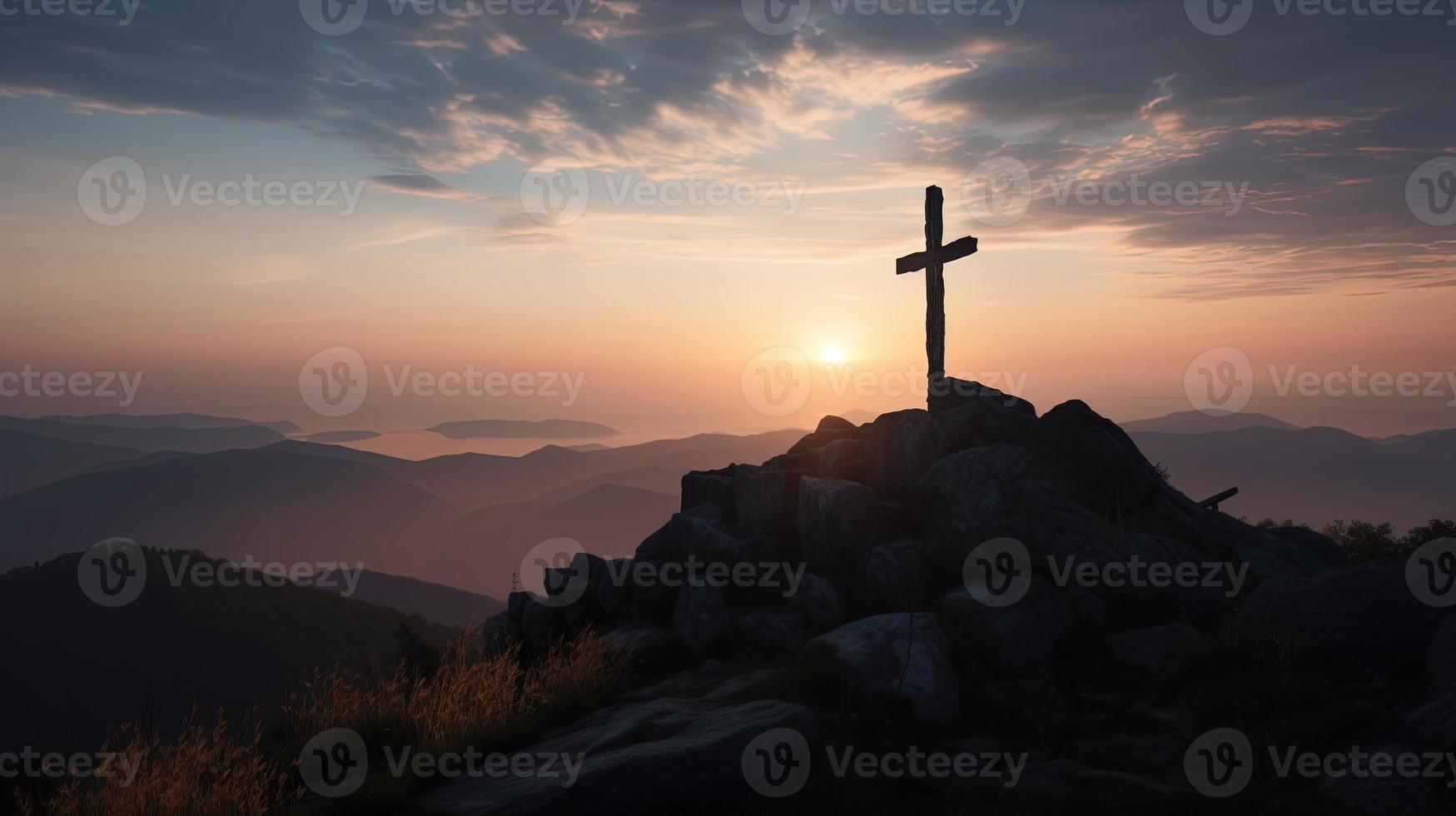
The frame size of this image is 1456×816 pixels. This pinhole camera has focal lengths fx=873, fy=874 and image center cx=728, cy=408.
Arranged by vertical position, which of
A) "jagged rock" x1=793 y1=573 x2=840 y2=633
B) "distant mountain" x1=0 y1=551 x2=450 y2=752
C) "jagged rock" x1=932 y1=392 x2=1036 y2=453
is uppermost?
"jagged rock" x1=932 y1=392 x2=1036 y2=453

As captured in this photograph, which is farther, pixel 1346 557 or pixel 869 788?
pixel 1346 557

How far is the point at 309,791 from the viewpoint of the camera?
1094 centimetres

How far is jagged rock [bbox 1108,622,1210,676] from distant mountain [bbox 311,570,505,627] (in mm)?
155028

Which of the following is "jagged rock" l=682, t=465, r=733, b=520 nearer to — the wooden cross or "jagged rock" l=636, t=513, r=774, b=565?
"jagged rock" l=636, t=513, r=774, b=565

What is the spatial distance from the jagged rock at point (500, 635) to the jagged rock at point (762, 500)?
553 cm

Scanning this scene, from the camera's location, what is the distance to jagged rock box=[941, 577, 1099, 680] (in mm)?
13859

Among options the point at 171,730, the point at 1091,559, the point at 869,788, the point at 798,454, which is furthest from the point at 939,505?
the point at 171,730

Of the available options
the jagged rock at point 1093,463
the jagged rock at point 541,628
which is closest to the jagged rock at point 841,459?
the jagged rock at point 1093,463

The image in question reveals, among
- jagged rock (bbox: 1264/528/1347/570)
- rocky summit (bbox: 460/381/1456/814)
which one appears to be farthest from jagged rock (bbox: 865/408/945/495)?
jagged rock (bbox: 1264/528/1347/570)

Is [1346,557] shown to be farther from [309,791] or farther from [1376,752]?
[309,791]

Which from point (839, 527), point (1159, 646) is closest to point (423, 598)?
point (839, 527)

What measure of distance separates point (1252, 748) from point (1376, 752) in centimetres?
122

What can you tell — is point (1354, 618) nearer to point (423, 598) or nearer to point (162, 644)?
point (162, 644)

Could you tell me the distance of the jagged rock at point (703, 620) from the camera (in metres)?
16.1
